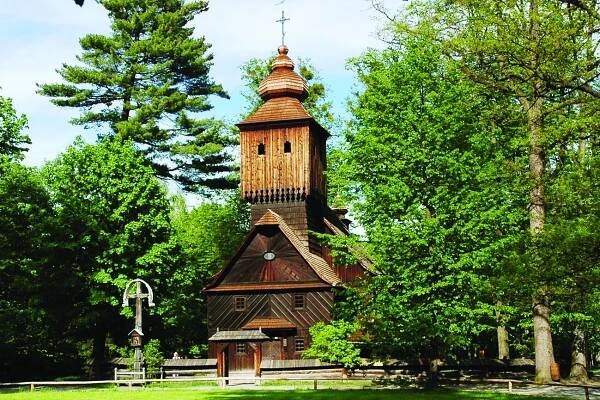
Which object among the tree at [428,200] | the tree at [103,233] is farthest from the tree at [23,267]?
the tree at [428,200]

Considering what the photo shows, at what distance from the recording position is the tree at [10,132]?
40188 millimetres

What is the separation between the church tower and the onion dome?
2.8 inches

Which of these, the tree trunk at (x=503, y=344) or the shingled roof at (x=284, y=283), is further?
the shingled roof at (x=284, y=283)

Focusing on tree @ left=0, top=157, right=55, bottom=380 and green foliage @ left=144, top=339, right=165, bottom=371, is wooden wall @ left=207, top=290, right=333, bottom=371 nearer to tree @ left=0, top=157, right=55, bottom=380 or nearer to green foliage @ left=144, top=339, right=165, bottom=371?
green foliage @ left=144, top=339, right=165, bottom=371

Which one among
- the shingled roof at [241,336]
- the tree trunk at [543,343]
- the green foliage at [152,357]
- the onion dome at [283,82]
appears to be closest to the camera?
the tree trunk at [543,343]

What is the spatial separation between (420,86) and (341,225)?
61.2 feet

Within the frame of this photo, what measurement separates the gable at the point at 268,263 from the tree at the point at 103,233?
3.64 m

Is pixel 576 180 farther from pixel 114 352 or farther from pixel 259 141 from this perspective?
pixel 114 352

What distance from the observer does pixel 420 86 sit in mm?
33594

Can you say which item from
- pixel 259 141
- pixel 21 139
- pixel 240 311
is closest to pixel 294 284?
pixel 240 311

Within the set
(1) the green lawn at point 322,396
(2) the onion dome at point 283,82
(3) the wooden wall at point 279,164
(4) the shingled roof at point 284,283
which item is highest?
(2) the onion dome at point 283,82

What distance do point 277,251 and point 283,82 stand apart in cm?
1080

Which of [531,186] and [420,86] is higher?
[420,86]

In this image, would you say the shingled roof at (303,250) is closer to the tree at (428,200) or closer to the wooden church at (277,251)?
the wooden church at (277,251)
